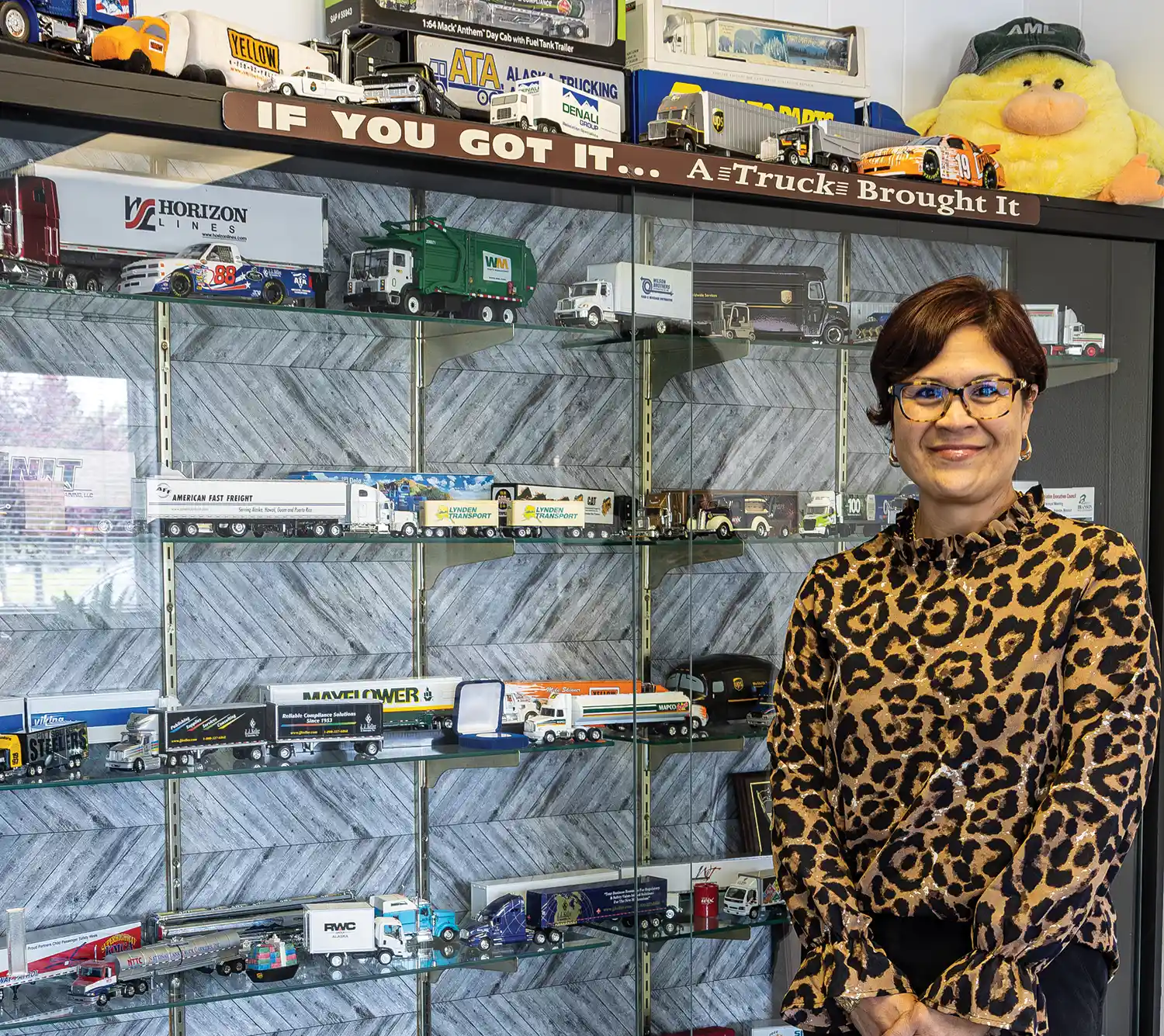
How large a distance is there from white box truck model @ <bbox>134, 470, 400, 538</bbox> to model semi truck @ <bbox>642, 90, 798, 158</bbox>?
37.5 inches

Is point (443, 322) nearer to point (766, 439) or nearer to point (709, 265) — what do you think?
point (709, 265)

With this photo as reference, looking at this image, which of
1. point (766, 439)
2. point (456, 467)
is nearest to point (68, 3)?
point (456, 467)

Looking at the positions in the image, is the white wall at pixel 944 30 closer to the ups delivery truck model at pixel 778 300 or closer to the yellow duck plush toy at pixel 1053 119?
the yellow duck plush toy at pixel 1053 119

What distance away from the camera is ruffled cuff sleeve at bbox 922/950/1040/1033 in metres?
1.52

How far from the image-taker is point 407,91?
93.8 inches

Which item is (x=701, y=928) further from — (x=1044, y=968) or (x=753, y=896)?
(x=1044, y=968)

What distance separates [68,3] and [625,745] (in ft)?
5.68

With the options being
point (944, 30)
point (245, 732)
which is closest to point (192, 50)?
point (245, 732)

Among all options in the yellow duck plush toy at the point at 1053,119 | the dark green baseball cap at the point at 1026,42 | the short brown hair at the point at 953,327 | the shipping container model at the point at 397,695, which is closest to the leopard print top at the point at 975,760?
the short brown hair at the point at 953,327

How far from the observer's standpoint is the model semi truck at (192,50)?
7.02ft

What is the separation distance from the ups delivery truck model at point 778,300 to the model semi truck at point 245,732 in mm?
1095

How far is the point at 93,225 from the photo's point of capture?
2273mm

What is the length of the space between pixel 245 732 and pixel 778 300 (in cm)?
145

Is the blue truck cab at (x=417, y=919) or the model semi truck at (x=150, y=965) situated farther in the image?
the blue truck cab at (x=417, y=919)
